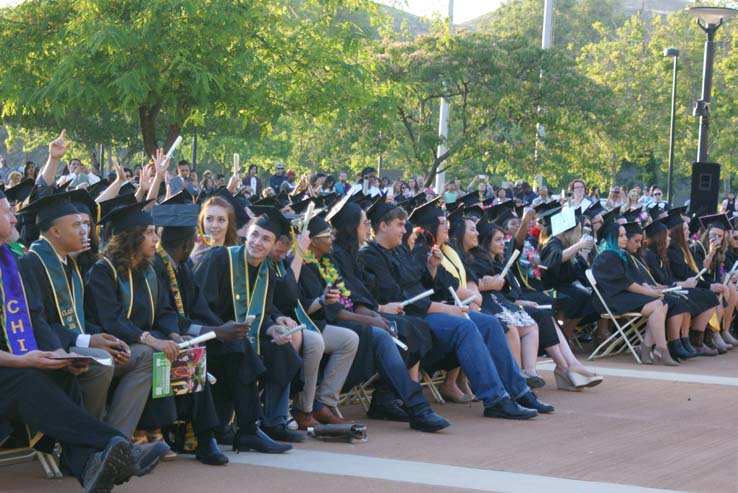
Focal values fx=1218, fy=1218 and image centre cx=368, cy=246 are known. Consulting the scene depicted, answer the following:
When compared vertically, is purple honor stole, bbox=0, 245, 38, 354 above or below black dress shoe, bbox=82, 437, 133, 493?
above

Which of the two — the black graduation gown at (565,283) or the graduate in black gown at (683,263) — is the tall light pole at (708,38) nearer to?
the graduate in black gown at (683,263)

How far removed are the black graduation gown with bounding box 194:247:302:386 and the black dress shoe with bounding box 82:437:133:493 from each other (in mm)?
2052

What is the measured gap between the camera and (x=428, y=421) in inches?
358

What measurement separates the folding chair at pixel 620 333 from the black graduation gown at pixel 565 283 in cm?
20

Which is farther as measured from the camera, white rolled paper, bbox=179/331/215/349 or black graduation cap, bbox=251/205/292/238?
black graduation cap, bbox=251/205/292/238

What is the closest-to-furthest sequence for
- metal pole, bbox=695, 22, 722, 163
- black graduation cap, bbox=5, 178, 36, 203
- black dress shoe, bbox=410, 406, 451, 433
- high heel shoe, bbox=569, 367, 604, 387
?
black dress shoe, bbox=410, 406, 451, 433
black graduation cap, bbox=5, 178, 36, 203
high heel shoe, bbox=569, 367, 604, 387
metal pole, bbox=695, 22, 722, 163

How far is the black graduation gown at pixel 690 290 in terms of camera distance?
14.6 meters

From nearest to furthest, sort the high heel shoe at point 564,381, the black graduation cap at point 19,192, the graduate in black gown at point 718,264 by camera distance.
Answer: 1. the black graduation cap at point 19,192
2. the high heel shoe at point 564,381
3. the graduate in black gown at point 718,264

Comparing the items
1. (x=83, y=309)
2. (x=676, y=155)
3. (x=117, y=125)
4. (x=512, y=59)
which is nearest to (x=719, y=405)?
(x=83, y=309)

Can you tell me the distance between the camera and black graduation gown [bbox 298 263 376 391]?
9.25 m

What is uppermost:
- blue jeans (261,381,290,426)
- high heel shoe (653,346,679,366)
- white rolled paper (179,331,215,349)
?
white rolled paper (179,331,215,349)

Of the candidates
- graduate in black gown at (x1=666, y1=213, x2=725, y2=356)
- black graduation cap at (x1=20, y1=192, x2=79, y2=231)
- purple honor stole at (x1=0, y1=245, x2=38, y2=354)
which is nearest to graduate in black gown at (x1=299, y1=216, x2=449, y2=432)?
black graduation cap at (x1=20, y1=192, x2=79, y2=231)

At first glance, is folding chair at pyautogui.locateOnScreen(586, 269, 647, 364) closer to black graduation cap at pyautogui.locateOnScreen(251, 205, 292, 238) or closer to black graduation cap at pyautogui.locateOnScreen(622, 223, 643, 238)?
black graduation cap at pyautogui.locateOnScreen(622, 223, 643, 238)

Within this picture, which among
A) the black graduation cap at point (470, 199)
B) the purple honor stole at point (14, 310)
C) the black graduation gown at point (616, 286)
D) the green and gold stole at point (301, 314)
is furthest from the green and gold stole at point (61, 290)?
the black graduation gown at point (616, 286)
